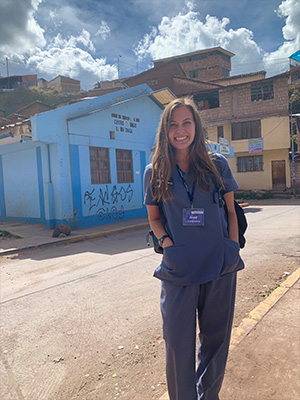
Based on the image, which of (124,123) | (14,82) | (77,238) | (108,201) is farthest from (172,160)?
(14,82)

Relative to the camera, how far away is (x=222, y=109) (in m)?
25.6

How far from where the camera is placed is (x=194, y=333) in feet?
5.70

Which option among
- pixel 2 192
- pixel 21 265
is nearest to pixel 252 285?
pixel 21 265

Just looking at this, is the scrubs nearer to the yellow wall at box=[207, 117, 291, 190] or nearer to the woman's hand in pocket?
the woman's hand in pocket

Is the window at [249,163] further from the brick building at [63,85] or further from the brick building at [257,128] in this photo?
the brick building at [63,85]

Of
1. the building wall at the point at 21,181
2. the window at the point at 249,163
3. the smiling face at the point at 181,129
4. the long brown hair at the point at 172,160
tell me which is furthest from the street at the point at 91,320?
the window at the point at 249,163

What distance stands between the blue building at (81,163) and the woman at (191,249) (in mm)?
8994

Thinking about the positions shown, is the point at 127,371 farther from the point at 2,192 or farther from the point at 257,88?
the point at 257,88

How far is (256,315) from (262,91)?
79.7 ft

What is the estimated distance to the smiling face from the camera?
184 centimetres

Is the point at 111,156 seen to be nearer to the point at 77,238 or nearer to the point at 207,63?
the point at 77,238

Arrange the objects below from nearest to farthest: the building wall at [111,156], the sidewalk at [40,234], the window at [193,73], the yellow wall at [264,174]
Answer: the sidewalk at [40,234] < the building wall at [111,156] < the yellow wall at [264,174] < the window at [193,73]

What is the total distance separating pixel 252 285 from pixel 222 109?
922 inches

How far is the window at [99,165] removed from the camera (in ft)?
38.6
